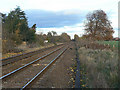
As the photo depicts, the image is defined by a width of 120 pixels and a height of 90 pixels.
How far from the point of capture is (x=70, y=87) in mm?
5656

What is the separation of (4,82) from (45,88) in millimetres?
2384

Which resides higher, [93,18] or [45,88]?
[93,18]

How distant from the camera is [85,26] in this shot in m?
34.5

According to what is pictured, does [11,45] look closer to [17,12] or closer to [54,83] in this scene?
[54,83]

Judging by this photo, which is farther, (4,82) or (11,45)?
(11,45)

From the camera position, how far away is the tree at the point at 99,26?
32250 millimetres

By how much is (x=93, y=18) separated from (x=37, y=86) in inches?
1254

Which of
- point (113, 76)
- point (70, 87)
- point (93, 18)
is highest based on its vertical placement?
point (93, 18)

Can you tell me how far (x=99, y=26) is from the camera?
3297cm

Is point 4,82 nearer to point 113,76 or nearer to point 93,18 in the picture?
point 113,76

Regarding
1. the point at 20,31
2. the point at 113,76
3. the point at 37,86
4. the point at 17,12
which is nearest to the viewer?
the point at 113,76

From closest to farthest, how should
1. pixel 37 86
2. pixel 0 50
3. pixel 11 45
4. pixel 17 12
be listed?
pixel 37 86 < pixel 0 50 < pixel 11 45 < pixel 17 12

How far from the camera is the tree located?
32.2 metres

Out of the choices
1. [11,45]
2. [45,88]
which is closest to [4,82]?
[45,88]
